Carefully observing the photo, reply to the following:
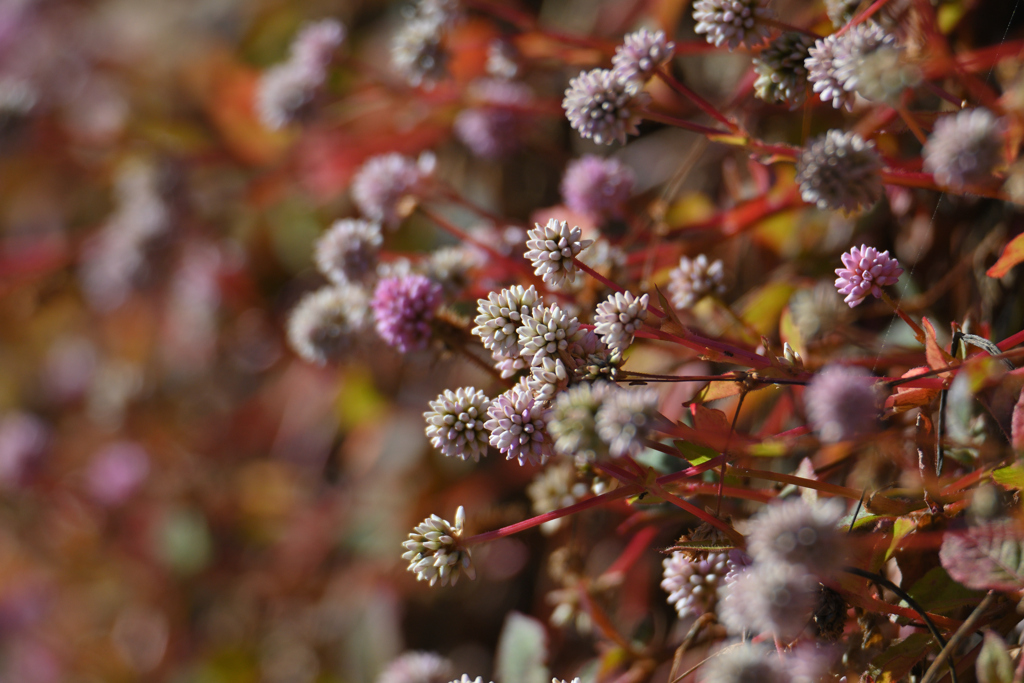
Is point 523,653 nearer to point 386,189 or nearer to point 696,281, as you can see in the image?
point 696,281

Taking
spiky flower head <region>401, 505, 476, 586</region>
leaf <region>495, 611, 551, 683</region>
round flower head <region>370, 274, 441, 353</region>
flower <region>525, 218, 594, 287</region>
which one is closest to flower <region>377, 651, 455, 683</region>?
leaf <region>495, 611, 551, 683</region>

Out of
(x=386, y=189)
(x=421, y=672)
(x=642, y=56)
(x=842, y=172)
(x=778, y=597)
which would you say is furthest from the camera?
(x=386, y=189)

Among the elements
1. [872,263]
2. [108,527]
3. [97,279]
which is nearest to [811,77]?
[872,263]

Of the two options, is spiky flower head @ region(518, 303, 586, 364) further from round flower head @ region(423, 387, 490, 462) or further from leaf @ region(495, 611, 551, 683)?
leaf @ region(495, 611, 551, 683)

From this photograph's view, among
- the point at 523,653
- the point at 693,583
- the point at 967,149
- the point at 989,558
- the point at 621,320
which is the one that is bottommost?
the point at 523,653

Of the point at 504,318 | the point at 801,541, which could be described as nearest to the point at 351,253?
the point at 504,318

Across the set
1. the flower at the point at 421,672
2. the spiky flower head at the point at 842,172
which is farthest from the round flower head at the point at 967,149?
the flower at the point at 421,672
